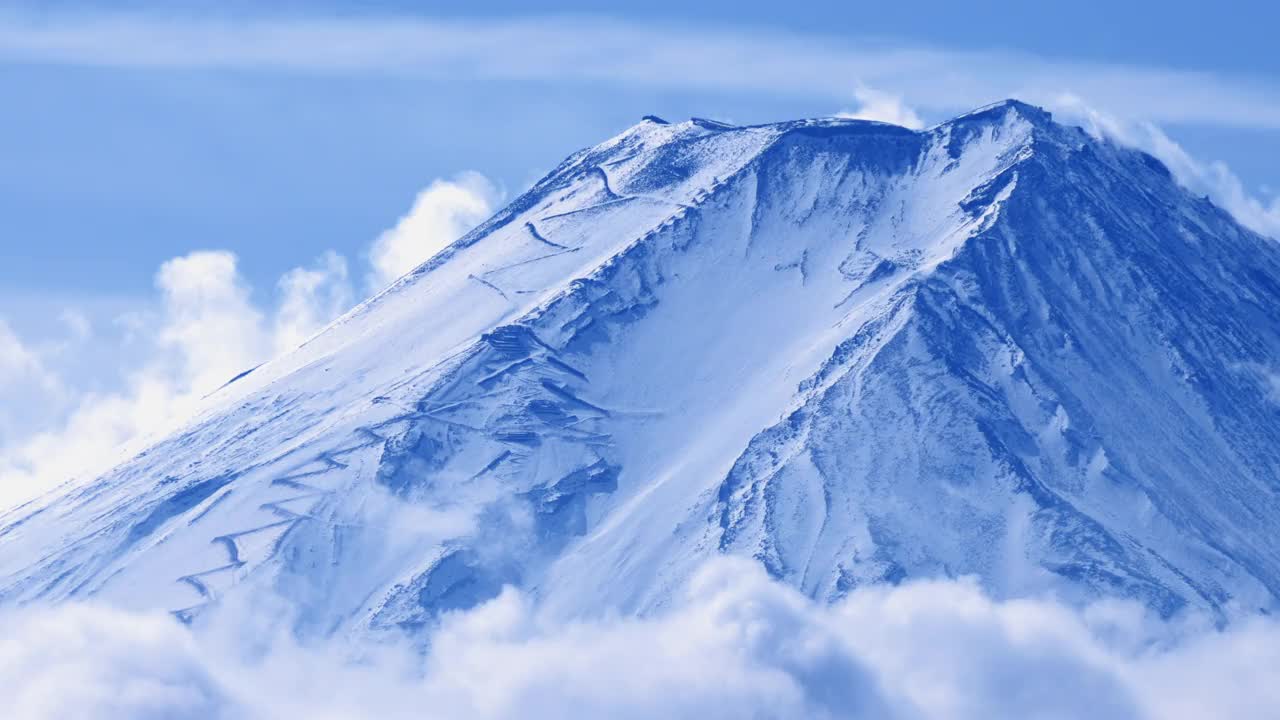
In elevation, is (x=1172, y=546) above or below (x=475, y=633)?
above

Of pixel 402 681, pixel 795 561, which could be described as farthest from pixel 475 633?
pixel 795 561

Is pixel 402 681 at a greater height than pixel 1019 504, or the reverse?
pixel 1019 504

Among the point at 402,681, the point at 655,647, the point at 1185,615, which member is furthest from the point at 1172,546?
the point at 402,681

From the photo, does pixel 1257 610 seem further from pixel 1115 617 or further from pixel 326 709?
pixel 326 709

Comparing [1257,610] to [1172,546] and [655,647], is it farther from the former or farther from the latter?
[655,647]

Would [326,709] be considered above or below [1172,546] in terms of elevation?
below

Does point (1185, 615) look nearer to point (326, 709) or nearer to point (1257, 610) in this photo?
point (1257, 610)

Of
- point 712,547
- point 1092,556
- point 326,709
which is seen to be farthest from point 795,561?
point 326,709
